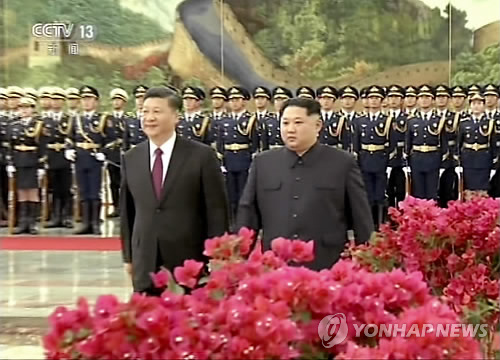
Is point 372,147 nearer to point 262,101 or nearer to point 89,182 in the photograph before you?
point 262,101

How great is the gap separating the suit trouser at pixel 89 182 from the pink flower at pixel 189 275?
28.5ft

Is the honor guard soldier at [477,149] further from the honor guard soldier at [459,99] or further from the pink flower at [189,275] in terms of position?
the pink flower at [189,275]

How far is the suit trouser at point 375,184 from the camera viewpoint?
35.9 feet

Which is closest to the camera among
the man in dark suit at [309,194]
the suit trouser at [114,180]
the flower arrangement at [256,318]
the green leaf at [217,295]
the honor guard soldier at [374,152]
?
the flower arrangement at [256,318]

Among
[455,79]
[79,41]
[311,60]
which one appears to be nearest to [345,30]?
[311,60]

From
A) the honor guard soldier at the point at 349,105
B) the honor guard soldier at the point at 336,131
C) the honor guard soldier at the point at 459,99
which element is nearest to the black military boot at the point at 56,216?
the honor guard soldier at the point at 336,131

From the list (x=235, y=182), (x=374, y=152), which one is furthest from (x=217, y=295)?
(x=374, y=152)

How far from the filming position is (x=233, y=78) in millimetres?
14430

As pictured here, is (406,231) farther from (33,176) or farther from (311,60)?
(311,60)

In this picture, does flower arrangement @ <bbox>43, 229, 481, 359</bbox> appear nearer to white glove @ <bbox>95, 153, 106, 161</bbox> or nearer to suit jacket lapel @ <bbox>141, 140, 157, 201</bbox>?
suit jacket lapel @ <bbox>141, 140, 157, 201</bbox>

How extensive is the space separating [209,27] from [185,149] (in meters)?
10.3

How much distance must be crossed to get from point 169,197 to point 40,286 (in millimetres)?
3608

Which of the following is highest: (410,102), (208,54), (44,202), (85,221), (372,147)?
(208,54)

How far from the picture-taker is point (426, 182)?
1102 centimetres
